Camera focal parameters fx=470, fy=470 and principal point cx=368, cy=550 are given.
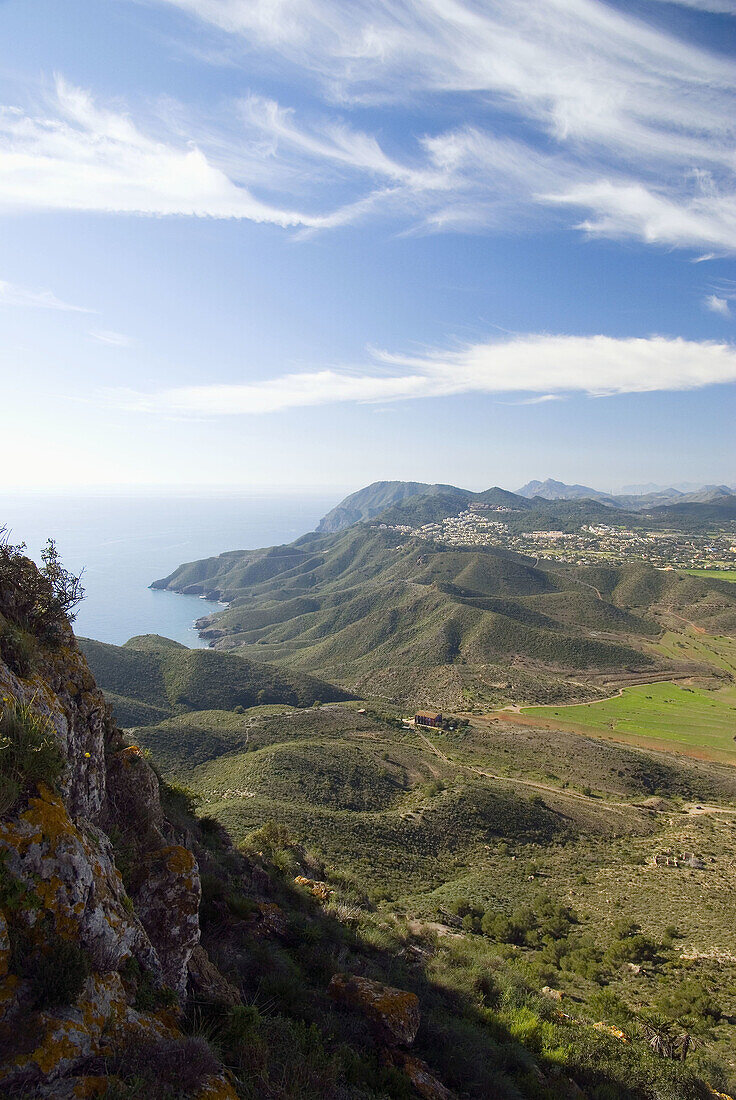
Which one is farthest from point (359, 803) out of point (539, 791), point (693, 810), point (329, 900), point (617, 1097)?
point (693, 810)

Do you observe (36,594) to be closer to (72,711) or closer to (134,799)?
(72,711)

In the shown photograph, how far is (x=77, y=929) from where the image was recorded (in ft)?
13.9

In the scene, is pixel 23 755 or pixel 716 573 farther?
pixel 716 573

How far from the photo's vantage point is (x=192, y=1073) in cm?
396

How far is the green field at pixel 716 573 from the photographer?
148400 millimetres

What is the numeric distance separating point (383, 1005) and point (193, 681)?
6650 centimetres

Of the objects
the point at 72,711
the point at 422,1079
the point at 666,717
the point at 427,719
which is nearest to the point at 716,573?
the point at 666,717

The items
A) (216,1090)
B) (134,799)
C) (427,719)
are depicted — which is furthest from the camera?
(427,719)

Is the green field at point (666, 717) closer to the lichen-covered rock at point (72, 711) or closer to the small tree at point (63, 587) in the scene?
the lichen-covered rock at point (72, 711)

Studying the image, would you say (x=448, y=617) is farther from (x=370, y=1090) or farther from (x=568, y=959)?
(x=370, y=1090)

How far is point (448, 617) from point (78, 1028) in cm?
9599

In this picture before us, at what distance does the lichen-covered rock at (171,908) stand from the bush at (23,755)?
107 inches

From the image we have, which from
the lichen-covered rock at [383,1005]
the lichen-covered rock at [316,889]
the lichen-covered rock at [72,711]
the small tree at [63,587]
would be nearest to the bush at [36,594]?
the small tree at [63,587]

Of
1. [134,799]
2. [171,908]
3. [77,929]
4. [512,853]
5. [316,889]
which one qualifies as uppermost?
[77,929]
